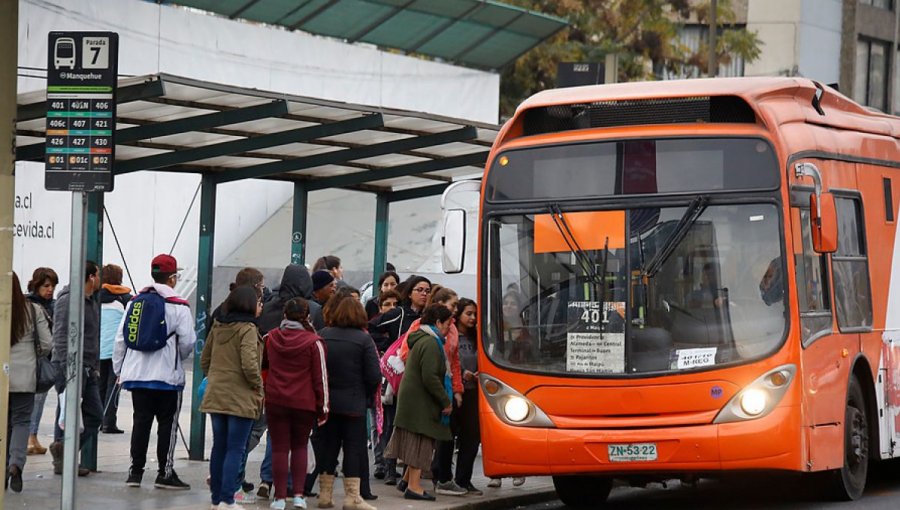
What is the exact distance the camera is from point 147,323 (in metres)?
12.2

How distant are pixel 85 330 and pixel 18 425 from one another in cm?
125

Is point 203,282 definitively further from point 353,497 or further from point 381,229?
point 353,497

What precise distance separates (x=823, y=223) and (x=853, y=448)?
6.68 feet

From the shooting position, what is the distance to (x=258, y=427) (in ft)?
42.4

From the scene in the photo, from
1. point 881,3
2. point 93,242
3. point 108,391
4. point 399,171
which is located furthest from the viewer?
point 881,3

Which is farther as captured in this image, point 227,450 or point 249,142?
point 249,142

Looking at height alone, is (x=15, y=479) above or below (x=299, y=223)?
below

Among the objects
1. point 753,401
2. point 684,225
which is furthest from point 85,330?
point 753,401

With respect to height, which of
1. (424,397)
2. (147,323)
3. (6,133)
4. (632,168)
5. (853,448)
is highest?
(632,168)

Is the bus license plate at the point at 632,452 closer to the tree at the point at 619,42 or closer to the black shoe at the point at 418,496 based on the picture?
the black shoe at the point at 418,496

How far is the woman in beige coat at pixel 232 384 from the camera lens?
1090 cm

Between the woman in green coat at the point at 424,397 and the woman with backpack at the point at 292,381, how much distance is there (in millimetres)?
1048

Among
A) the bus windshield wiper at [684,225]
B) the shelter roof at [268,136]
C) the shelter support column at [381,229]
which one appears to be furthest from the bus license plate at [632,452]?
the shelter support column at [381,229]

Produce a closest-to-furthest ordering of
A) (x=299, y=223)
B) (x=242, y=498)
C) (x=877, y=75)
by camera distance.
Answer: (x=242, y=498), (x=299, y=223), (x=877, y=75)
